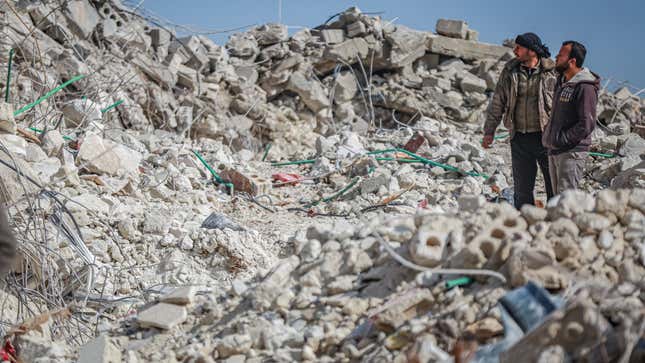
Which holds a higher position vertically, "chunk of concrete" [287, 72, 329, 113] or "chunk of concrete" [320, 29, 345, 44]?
"chunk of concrete" [320, 29, 345, 44]

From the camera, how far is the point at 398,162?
8.67m

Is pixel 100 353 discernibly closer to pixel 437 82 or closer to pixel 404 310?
pixel 404 310

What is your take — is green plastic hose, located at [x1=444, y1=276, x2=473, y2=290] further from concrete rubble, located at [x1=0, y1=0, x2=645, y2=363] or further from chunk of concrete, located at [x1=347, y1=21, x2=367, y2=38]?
chunk of concrete, located at [x1=347, y1=21, x2=367, y2=38]

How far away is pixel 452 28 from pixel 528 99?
867cm

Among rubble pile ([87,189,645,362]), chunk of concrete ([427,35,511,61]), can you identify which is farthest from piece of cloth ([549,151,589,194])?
chunk of concrete ([427,35,511,61])

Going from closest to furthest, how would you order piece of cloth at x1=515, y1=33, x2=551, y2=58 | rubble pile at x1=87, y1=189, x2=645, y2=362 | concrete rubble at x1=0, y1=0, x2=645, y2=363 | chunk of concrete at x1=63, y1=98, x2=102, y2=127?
rubble pile at x1=87, y1=189, x2=645, y2=362
concrete rubble at x1=0, y1=0, x2=645, y2=363
piece of cloth at x1=515, y1=33, x2=551, y2=58
chunk of concrete at x1=63, y1=98, x2=102, y2=127

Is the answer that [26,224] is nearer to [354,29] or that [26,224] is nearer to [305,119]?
[305,119]

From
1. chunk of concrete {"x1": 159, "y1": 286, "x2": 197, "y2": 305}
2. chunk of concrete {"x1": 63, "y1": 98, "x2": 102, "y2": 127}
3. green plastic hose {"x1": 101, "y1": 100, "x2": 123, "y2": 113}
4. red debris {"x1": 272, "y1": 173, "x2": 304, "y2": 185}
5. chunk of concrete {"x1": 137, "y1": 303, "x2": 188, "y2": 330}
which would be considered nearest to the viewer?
chunk of concrete {"x1": 137, "y1": 303, "x2": 188, "y2": 330}

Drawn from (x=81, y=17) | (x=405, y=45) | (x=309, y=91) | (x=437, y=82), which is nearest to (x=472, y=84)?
(x=437, y=82)

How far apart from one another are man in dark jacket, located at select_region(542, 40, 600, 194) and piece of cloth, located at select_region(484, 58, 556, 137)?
43 centimetres

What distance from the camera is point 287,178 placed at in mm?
8539

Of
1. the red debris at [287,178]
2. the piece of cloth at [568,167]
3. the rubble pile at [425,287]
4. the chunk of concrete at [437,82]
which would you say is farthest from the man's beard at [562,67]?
the chunk of concrete at [437,82]

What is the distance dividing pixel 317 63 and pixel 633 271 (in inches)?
422

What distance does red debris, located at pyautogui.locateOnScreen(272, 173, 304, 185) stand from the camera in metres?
8.45
